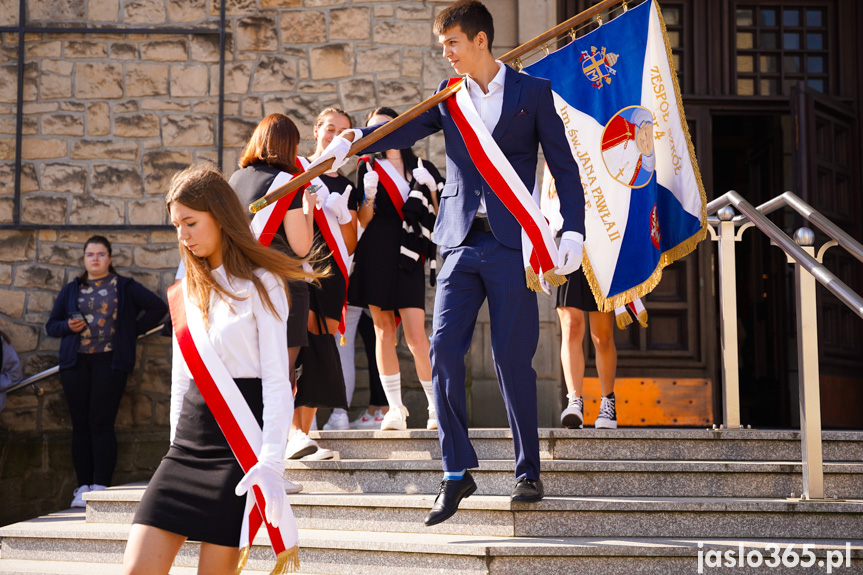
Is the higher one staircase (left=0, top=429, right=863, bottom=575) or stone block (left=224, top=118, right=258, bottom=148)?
stone block (left=224, top=118, right=258, bottom=148)

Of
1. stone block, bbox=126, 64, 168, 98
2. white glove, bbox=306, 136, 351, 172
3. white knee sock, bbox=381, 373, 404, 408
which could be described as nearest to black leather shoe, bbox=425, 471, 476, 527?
white glove, bbox=306, 136, 351, 172

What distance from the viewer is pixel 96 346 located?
21.0 feet

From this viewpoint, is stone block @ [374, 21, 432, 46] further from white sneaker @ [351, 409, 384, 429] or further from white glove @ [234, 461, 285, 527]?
white glove @ [234, 461, 285, 527]

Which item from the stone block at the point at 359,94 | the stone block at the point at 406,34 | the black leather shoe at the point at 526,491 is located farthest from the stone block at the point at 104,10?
the black leather shoe at the point at 526,491

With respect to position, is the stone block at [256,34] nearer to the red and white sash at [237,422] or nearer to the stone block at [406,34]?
the stone block at [406,34]

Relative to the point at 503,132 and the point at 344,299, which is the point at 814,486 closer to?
the point at 503,132

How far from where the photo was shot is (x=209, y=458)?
2.59 m

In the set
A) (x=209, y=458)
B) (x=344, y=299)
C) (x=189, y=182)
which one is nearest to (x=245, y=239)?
(x=189, y=182)

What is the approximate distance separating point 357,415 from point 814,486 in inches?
142

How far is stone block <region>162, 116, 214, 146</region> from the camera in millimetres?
7312

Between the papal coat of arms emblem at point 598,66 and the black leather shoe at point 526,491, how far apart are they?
90.8 inches

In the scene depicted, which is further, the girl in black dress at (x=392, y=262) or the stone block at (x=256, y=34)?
the stone block at (x=256, y=34)

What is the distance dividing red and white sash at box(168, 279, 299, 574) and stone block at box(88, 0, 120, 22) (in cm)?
553

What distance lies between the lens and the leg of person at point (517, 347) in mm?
3742
